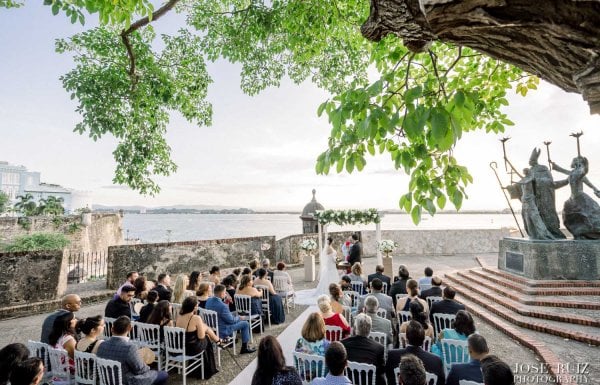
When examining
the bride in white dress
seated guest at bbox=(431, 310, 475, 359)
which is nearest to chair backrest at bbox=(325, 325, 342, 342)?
seated guest at bbox=(431, 310, 475, 359)

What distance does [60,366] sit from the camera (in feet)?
11.7

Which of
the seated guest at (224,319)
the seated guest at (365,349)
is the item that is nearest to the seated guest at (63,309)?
the seated guest at (224,319)

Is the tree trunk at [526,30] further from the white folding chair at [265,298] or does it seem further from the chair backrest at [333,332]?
the white folding chair at [265,298]

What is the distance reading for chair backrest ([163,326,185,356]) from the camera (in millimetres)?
4258

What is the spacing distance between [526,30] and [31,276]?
1113 centimetres

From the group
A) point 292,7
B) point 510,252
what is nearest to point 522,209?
point 510,252

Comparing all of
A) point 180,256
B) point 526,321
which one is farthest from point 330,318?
point 180,256

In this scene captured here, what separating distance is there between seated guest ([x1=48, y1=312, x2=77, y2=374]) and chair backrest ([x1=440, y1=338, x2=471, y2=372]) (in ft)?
15.6

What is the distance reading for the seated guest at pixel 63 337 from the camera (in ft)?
12.0

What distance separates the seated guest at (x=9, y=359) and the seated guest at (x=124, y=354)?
28.9 inches

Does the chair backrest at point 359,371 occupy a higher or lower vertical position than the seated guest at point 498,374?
lower

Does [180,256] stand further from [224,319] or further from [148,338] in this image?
[148,338]

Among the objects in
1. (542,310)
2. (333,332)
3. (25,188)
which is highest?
(25,188)

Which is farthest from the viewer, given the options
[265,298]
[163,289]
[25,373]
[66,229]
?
[66,229]
